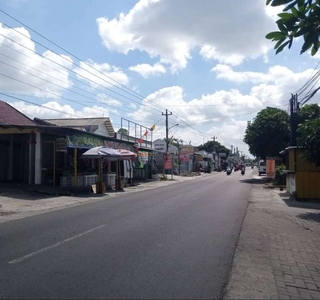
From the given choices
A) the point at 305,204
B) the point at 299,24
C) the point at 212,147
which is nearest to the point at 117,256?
the point at 299,24

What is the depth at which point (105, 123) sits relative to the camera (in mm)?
47250

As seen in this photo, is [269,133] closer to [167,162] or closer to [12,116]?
[167,162]

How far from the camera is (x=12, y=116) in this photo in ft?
94.7

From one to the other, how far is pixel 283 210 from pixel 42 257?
11090 millimetres

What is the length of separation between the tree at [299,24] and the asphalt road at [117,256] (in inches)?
134

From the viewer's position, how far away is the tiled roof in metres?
27.4

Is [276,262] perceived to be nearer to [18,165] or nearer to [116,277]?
[116,277]

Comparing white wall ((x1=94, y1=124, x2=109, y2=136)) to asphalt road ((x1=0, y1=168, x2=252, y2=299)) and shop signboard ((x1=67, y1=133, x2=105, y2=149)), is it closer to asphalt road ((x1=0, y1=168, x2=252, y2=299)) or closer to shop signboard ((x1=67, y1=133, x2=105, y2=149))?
shop signboard ((x1=67, y1=133, x2=105, y2=149))

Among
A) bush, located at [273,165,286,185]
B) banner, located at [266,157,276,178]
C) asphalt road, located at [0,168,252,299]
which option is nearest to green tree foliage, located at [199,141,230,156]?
banner, located at [266,157,276,178]

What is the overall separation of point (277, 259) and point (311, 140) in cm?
922

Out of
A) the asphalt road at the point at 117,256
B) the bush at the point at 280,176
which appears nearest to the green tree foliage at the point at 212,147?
the bush at the point at 280,176

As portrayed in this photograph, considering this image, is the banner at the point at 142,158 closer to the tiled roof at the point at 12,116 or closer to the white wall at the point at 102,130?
the tiled roof at the point at 12,116

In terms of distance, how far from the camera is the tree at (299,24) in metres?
3.04

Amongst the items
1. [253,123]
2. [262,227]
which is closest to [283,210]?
[262,227]
